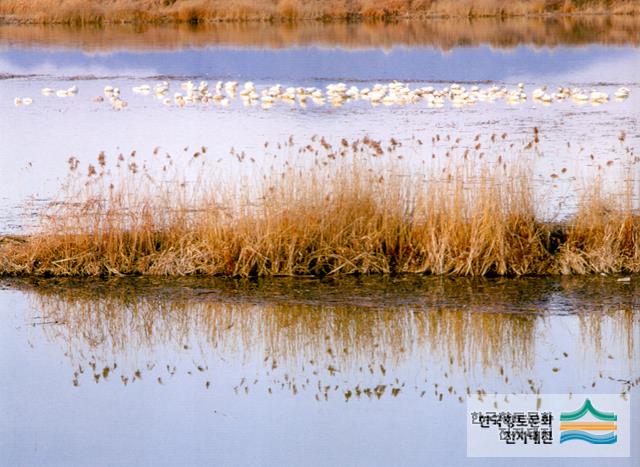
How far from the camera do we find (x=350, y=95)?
19594 mm

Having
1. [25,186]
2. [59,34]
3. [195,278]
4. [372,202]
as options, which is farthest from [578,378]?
[59,34]

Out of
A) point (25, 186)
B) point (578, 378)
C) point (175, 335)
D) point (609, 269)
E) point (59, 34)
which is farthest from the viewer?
point (59, 34)

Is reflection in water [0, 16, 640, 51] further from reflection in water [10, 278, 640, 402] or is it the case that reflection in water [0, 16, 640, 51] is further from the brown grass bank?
reflection in water [10, 278, 640, 402]

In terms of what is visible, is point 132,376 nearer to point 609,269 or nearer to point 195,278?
point 195,278

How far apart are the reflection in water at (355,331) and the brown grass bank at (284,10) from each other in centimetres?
2977

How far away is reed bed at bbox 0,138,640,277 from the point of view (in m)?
8.84

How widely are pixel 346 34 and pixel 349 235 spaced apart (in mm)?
24217

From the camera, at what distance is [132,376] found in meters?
7.27

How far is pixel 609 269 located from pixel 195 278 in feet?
10.3

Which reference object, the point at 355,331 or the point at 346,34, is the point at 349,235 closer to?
the point at 355,331

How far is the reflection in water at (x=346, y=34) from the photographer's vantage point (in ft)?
96.7

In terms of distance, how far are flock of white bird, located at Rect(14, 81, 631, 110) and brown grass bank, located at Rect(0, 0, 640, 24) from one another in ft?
57.0

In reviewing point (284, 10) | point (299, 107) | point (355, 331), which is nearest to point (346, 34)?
point (284, 10)

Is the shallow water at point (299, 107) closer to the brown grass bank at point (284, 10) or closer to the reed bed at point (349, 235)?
the reed bed at point (349, 235)
